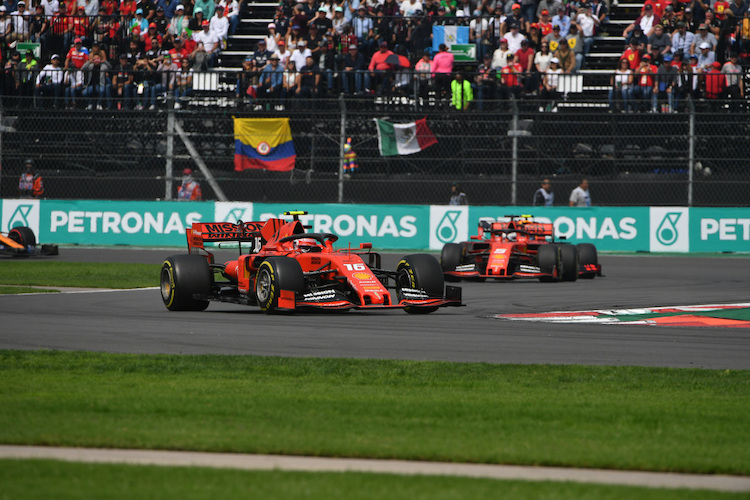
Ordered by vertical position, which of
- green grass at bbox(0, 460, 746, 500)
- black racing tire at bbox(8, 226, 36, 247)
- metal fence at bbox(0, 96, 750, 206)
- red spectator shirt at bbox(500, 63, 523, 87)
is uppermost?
red spectator shirt at bbox(500, 63, 523, 87)

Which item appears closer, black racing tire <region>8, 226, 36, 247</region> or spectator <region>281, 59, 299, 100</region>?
black racing tire <region>8, 226, 36, 247</region>

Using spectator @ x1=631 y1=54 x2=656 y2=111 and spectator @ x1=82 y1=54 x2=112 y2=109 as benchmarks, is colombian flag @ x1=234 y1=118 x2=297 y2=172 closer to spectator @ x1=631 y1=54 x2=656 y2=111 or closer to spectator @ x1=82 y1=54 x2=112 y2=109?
spectator @ x1=82 y1=54 x2=112 y2=109

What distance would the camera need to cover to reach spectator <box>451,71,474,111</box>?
2600 cm

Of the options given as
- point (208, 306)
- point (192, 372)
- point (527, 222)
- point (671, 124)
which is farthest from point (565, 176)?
point (192, 372)

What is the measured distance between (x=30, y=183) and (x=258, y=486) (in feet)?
78.2

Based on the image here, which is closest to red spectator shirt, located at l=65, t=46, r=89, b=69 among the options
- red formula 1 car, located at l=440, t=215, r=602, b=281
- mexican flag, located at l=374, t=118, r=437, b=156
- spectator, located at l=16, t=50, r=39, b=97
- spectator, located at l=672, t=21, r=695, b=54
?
spectator, located at l=16, t=50, r=39, b=97

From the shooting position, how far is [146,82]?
2719 cm

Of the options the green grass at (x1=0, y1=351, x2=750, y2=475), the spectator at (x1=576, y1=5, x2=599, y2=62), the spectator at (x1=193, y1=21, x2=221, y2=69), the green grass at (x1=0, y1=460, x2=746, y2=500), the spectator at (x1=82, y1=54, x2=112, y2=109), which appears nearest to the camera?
the green grass at (x1=0, y1=460, x2=746, y2=500)

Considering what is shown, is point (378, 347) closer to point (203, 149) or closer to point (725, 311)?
point (725, 311)

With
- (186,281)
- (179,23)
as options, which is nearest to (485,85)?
(179,23)

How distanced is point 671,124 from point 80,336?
17.3 meters

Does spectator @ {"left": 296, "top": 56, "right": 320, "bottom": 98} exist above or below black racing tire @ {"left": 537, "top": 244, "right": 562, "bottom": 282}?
above

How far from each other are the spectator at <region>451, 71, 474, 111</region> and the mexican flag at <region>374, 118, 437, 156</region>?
0.89 metres

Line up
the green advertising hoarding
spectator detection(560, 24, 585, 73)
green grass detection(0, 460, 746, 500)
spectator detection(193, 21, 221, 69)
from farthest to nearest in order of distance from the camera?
spectator detection(193, 21, 221, 69)
spectator detection(560, 24, 585, 73)
the green advertising hoarding
green grass detection(0, 460, 746, 500)
